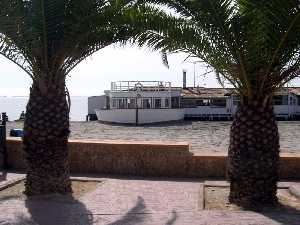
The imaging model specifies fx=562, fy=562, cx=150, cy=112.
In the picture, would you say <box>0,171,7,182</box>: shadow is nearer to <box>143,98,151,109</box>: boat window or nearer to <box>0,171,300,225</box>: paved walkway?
<box>0,171,300,225</box>: paved walkway

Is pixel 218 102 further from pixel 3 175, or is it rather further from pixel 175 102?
pixel 3 175

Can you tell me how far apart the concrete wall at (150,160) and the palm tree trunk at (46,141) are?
2424mm

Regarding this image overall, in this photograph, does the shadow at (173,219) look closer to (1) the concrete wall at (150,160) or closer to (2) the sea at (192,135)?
(1) the concrete wall at (150,160)

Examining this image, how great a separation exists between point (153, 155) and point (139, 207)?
3280mm

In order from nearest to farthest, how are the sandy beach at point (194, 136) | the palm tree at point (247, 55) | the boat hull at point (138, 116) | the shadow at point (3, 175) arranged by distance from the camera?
the palm tree at point (247, 55), the shadow at point (3, 175), the sandy beach at point (194, 136), the boat hull at point (138, 116)

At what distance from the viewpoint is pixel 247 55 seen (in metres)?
7.80

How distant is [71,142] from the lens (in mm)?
11680

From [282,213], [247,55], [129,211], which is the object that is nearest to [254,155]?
[282,213]

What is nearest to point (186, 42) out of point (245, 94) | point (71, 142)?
point (245, 94)

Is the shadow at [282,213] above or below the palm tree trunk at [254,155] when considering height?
below

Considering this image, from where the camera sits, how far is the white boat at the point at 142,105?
48844 millimetres

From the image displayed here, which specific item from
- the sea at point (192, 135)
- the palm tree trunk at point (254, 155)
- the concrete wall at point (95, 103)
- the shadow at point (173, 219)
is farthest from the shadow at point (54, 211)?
the concrete wall at point (95, 103)

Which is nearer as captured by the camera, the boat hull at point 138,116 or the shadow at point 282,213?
the shadow at point 282,213

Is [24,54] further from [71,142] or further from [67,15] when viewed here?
[71,142]
